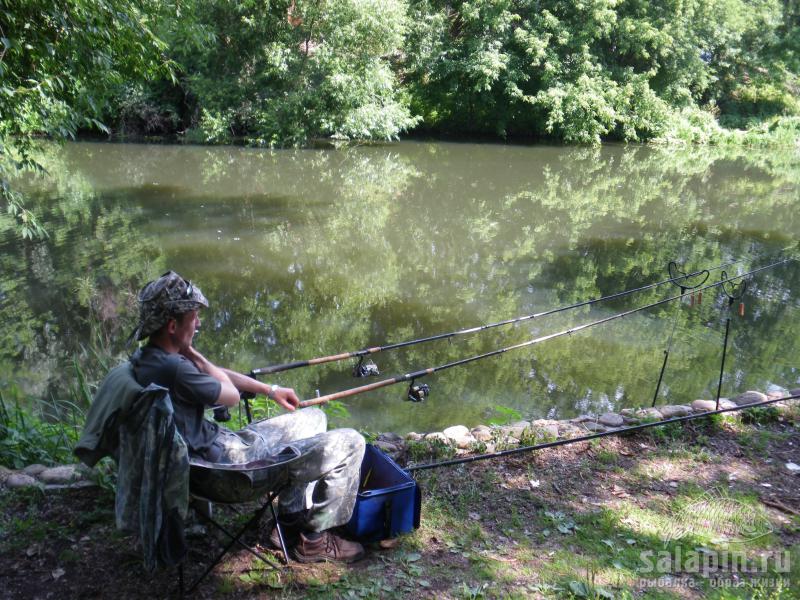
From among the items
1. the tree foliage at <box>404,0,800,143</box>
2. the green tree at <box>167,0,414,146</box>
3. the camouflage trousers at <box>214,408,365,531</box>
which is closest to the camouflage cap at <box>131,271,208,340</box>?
the camouflage trousers at <box>214,408,365,531</box>

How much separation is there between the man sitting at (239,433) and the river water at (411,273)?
1990 millimetres

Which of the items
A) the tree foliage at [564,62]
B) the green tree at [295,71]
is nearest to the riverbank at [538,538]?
the green tree at [295,71]

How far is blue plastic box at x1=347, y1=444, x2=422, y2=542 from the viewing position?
2805 mm

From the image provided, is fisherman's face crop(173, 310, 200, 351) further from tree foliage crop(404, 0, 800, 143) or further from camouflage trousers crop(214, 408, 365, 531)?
tree foliage crop(404, 0, 800, 143)

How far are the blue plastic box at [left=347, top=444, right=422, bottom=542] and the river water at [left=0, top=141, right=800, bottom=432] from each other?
1.87 metres

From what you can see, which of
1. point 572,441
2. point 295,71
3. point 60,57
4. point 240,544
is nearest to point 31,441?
point 240,544

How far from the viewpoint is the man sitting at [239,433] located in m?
2.37

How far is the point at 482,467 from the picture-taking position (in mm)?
3576

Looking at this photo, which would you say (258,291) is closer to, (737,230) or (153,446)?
(153,446)

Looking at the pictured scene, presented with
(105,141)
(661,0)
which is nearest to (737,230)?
(661,0)

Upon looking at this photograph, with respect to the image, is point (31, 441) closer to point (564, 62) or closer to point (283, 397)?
point (283, 397)

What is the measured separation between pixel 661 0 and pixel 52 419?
23.1m

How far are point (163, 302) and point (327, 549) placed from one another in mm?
1165

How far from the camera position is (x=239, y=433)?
2.82 metres
